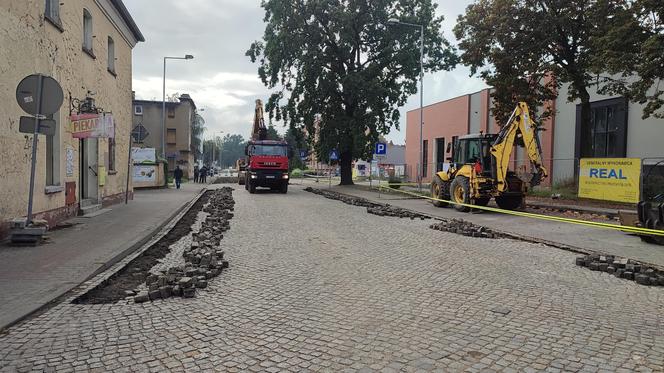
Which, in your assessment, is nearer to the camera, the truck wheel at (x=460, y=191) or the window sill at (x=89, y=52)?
the window sill at (x=89, y=52)

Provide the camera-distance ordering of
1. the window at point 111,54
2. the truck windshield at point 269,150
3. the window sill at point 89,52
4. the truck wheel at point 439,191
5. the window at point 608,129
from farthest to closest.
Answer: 1. the truck windshield at point 269,150
2. the window at point 608,129
3. the truck wheel at point 439,191
4. the window at point 111,54
5. the window sill at point 89,52

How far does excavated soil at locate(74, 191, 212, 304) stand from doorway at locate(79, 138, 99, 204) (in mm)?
5085

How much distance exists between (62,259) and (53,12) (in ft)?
22.4

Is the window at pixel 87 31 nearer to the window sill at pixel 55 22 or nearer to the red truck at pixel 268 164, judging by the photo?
the window sill at pixel 55 22

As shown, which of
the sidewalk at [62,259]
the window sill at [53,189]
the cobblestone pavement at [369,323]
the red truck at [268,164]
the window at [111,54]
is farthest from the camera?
the red truck at [268,164]

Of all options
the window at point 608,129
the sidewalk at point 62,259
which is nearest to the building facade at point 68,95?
the sidewalk at point 62,259

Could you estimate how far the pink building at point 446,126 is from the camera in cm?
3550

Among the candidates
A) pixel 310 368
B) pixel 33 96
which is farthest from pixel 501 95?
pixel 310 368

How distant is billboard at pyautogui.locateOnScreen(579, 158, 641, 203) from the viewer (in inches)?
669

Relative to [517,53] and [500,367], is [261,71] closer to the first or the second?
[517,53]

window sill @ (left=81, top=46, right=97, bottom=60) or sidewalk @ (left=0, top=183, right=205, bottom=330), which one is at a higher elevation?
window sill @ (left=81, top=46, right=97, bottom=60)

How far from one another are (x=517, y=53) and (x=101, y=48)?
1606 centimetres

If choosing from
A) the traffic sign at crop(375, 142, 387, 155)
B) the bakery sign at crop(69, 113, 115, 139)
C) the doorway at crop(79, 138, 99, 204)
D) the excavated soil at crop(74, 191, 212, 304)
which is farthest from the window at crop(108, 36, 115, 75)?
the traffic sign at crop(375, 142, 387, 155)

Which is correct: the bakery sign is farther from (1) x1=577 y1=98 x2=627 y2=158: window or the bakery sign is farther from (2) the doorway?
(1) x1=577 y1=98 x2=627 y2=158: window
